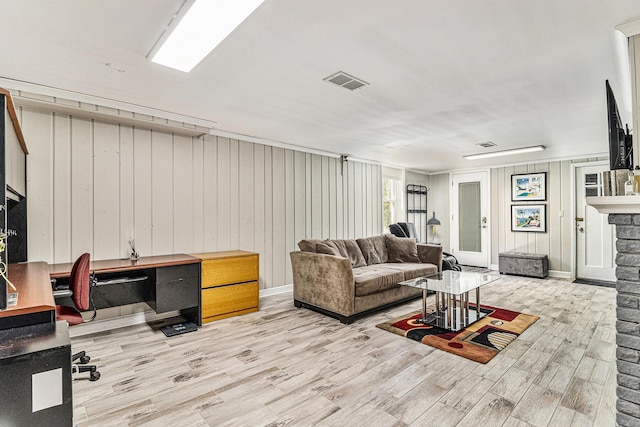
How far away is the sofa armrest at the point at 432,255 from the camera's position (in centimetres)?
516

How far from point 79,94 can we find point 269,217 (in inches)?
107

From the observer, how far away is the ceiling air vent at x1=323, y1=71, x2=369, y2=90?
2.73m

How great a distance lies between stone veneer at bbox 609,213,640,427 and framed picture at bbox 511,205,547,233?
18.0 feet

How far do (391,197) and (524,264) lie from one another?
2.93 m

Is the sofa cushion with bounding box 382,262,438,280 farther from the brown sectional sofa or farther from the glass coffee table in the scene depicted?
the glass coffee table

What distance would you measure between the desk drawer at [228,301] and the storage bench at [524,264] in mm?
5202

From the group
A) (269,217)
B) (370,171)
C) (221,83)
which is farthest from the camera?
(370,171)

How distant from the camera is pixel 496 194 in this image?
7.27m

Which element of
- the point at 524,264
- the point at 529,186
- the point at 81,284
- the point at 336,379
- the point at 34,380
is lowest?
the point at 336,379

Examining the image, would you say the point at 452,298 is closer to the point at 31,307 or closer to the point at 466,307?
the point at 466,307

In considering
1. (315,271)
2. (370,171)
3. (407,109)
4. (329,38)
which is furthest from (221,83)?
(370,171)

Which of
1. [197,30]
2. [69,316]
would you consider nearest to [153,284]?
[69,316]

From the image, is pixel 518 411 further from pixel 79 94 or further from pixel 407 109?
pixel 79 94

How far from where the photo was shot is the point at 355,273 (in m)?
4.23
